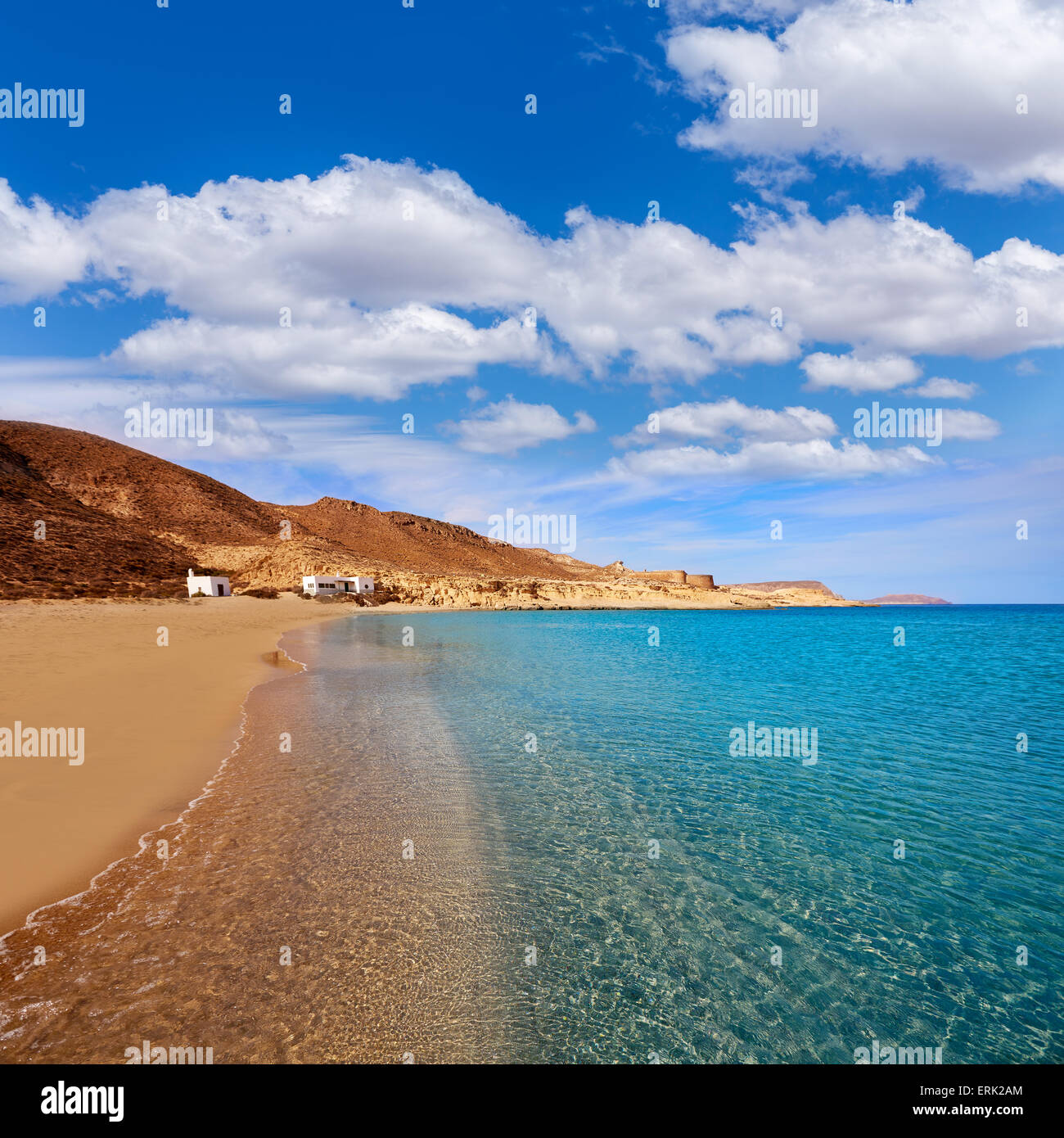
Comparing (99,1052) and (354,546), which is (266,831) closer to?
(99,1052)

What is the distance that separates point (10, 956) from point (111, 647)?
903 inches

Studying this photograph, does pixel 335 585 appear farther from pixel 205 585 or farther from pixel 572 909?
pixel 572 909

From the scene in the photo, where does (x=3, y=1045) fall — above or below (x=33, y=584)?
below

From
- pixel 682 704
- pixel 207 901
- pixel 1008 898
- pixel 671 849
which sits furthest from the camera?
pixel 682 704

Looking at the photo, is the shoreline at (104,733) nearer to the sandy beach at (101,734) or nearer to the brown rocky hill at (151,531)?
the sandy beach at (101,734)

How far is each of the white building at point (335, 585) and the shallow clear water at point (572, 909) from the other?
75.7 metres

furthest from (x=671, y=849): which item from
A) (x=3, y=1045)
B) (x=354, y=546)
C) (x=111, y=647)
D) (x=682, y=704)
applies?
(x=354, y=546)

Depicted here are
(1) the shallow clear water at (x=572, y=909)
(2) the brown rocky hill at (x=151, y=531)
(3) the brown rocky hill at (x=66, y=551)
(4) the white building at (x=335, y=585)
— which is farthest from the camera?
(4) the white building at (x=335, y=585)

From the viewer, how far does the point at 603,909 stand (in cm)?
670

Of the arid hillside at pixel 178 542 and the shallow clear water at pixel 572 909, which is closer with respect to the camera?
the shallow clear water at pixel 572 909

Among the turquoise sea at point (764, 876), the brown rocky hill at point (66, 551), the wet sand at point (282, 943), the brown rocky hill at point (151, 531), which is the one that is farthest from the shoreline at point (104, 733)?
the brown rocky hill at point (151, 531)

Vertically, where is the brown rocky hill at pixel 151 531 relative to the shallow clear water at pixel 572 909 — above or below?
above

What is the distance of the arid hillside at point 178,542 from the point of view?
54250mm

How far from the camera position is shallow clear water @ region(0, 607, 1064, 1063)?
4.77 meters
